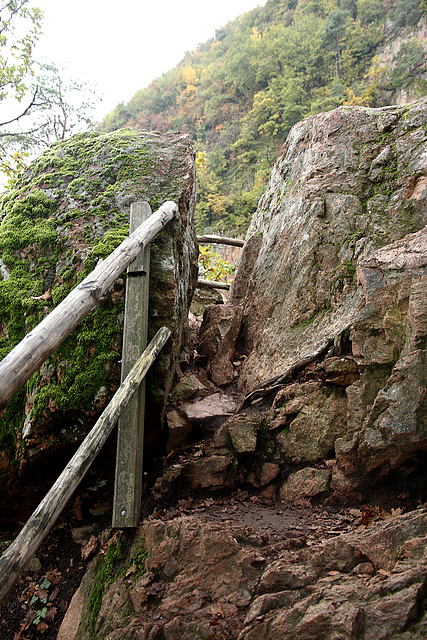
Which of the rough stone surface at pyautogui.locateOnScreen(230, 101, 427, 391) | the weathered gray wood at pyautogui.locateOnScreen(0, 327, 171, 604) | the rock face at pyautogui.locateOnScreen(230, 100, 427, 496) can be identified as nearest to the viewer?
the weathered gray wood at pyautogui.locateOnScreen(0, 327, 171, 604)

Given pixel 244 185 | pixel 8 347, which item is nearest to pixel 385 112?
pixel 8 347

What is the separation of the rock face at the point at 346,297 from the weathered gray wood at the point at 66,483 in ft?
4.68

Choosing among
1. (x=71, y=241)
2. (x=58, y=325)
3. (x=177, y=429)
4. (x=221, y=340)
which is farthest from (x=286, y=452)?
(x=71, y=241)

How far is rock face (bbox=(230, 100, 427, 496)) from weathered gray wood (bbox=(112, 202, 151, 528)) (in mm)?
1352

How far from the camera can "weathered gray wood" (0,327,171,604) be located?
182 centimetres

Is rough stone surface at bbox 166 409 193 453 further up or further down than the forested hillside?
further down

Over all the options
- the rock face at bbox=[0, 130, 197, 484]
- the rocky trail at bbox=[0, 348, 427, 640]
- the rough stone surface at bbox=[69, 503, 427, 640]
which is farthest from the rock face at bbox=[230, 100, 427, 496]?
the rock face at bbox=[0, 130, 197, 484]

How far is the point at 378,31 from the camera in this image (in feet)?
97.6

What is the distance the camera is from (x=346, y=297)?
3939 mm

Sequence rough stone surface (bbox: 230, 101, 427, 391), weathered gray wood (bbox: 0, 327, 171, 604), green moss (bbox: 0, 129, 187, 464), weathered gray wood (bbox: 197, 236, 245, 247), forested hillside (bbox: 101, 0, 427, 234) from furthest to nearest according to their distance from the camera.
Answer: forested hillside (bbox: 101, 0, 427, 234)
weathered gray wood (bbox: 197, 236, 245, 247)
rough stone surface (bbox: 230, 101, 427, 391)
green moss (bbox: 0, 129, 187, 464)
weathered gray wood (bbox: 0, 327, 171, 604)

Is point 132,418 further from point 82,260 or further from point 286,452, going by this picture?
point 82,260

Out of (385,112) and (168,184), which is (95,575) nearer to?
(168,184)

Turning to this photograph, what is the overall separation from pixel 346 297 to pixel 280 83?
108ft

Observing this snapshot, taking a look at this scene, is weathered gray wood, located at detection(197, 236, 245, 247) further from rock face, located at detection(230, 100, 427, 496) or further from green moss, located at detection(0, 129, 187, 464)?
green moss, located at detection(0, 129, 187, 464)
